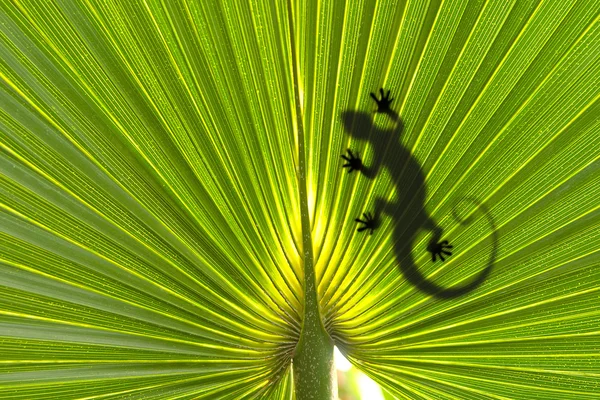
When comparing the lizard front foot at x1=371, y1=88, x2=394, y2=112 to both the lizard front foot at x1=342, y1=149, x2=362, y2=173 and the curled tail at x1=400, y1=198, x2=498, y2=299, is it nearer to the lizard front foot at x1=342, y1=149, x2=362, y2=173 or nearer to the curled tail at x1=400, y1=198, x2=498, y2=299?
the lizard front foot at x1=342, y1=149, x2=362, y2=173

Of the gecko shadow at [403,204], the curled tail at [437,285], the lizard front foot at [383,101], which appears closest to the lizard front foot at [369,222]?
the gecko shadow at [403,204]

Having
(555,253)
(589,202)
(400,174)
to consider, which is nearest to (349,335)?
(400,174)

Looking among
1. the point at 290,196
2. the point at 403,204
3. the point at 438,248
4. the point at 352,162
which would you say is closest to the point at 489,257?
the point at 438,248

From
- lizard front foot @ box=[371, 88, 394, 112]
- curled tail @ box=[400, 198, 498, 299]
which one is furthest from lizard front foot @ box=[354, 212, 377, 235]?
lizard front foot @ box=[371, 88, 394, 112]

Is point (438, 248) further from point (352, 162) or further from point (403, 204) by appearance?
point (352, 162)

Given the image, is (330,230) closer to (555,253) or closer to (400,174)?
(400,174)

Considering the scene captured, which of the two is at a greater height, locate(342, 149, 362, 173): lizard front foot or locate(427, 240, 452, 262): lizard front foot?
locate(342, 149, 362, 173): lizard front foot

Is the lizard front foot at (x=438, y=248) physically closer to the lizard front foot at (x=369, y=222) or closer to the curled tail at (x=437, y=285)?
the curled tail at (x=437, y=285)
